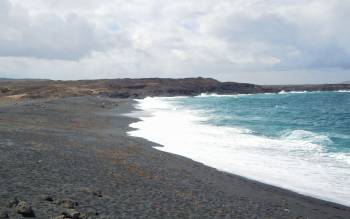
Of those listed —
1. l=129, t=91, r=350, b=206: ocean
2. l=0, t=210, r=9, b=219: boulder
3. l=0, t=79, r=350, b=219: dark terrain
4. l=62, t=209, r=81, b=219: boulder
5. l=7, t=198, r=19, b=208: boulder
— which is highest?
l=0, t=210, r=9, b=219: boulder

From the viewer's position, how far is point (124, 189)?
13414 millimetres

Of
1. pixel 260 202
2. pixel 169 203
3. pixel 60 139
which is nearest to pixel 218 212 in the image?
pixel 169 203

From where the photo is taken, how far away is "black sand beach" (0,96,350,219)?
35.4ft

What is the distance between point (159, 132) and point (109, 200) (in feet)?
75.2

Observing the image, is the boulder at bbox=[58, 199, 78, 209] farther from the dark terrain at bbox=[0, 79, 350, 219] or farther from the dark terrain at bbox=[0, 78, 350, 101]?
the dark terrain at bbox=[0, 78, 350, 101]

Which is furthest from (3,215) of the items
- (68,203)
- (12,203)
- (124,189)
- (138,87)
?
(138,87)

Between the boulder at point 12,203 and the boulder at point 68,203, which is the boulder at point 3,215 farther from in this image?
the boulder at point 68,203

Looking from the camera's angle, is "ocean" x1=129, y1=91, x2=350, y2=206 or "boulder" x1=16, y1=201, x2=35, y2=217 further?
"ocean" x1=129, y1=91, x2=350, y2=206

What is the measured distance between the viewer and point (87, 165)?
16297mm

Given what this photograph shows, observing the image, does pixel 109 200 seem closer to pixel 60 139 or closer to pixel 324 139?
A: pixel 60 139

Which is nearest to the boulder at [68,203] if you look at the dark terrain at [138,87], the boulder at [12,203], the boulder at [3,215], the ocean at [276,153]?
the boulder at [12,203]

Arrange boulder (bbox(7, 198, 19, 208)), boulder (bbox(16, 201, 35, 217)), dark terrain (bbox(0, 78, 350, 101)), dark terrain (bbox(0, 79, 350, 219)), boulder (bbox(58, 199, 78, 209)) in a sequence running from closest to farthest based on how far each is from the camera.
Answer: boulder (bbox(16, 201, 35, 217))
boulder (bbox(7, 198, 19, 208))
boulder (bbox(58, 199, 78, 209))
dark terrain (bbox(0, 79, 350, 219))
dark terrain (bbox(0, 78, 350, 101))

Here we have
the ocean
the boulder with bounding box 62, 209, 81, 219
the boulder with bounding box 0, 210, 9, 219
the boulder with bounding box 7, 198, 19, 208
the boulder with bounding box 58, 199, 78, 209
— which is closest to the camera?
the boulder with bounding box 0, 210, 9, 219

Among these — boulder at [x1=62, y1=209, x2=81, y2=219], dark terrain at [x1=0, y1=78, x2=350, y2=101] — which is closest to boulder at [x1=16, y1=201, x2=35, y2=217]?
boulder at [x1=62, y1=209, x2=81, y2=219]
